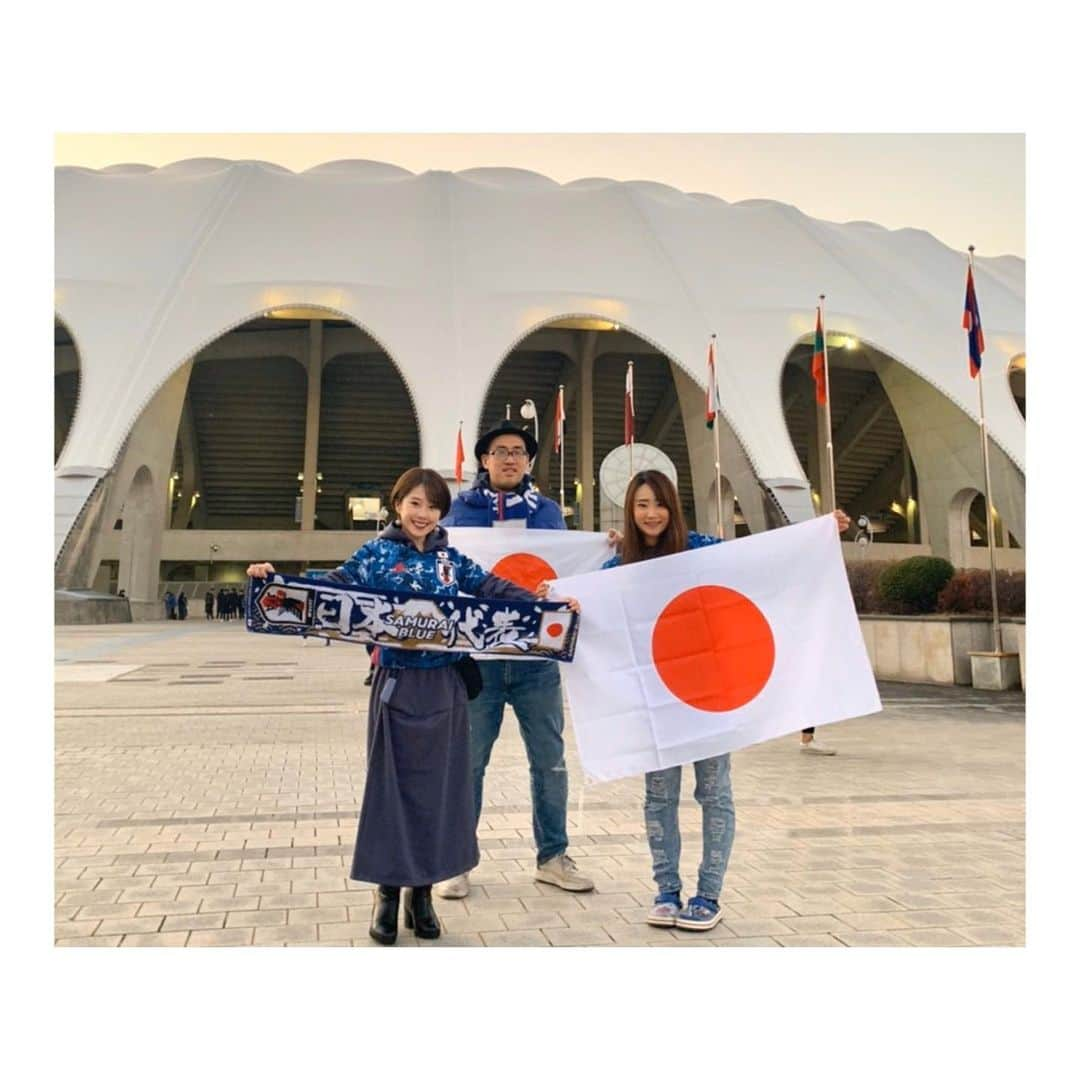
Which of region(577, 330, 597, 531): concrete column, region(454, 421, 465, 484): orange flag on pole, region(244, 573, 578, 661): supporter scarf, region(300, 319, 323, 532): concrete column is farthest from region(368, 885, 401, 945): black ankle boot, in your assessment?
region(300, 319, 323, 532): concrete column

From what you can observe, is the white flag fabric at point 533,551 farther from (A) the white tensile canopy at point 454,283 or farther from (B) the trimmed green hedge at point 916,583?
(A) the white tensile canopy at point 454,283

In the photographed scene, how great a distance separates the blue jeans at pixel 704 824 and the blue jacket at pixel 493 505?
4.55 ft

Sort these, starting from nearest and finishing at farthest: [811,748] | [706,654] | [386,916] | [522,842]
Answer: [386,916] < [706,654] < [522,842] < [811,748]

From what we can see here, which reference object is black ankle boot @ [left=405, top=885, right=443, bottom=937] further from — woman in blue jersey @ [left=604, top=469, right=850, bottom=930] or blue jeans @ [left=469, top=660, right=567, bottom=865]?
woman in blue jersey @ [left=604, top=469, right=850, bottom=930]

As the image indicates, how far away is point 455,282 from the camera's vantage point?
2903 cm

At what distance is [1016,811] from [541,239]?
1123 inches

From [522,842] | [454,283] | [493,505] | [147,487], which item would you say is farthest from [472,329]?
[522,842]

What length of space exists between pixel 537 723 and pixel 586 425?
1308 inches

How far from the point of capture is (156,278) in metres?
28.2

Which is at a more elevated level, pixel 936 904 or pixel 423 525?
pixel 423 525

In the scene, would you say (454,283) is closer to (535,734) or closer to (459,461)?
(459,461)

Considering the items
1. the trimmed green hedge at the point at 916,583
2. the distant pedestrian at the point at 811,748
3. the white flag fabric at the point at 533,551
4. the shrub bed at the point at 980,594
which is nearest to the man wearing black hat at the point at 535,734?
the white flag fabric at the point at 533,551
